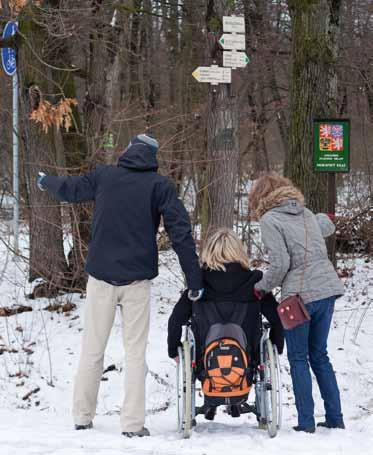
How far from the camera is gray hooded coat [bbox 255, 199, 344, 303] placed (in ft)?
15.1

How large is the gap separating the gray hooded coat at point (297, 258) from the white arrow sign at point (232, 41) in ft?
10.8

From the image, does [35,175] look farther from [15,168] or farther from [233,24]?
[233,24]

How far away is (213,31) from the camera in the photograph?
25.6ft

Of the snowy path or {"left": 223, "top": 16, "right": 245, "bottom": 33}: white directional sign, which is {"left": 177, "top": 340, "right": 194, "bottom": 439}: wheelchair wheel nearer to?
the snowy path

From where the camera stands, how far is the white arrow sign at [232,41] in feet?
24.5

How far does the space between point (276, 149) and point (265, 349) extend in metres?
19.7

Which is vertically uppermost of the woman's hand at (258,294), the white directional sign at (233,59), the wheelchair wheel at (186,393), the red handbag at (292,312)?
the white directional sign at (233,59)

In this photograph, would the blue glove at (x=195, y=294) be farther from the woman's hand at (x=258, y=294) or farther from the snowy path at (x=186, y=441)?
the snowy path at (x=186, y=441)

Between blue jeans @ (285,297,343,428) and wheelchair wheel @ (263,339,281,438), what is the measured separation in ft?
0.62

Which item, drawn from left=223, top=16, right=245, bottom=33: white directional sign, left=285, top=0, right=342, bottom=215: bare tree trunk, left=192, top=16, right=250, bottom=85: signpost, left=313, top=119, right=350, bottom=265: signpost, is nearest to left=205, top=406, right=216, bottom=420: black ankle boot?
left=313, top=119, right=350, bottom=265: signpost

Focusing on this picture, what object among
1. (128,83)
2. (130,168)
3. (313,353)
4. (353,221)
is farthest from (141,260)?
(128,83)

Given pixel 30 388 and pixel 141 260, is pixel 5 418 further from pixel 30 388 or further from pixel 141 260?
pixel 141 260

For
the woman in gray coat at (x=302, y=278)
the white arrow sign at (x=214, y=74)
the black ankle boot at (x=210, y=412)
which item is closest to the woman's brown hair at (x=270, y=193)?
the woman in gray coat at (x=302, y=278)

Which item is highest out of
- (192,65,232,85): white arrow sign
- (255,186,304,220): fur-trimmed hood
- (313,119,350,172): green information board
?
(192,65,232,85): white arrow sign
